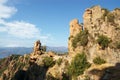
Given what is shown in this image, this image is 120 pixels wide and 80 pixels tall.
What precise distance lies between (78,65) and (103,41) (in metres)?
9.59

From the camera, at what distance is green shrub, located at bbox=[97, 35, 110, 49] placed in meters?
60.1

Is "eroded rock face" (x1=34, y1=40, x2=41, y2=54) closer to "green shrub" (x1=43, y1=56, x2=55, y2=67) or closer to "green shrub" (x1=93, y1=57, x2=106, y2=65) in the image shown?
"green shrub" (x1=43, y1=56, x2=55, y2=67)

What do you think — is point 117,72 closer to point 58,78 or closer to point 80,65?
point 80,65

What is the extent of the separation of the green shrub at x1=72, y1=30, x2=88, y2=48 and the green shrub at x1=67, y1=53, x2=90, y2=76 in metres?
3.68

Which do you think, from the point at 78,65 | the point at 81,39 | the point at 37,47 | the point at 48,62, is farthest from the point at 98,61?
the point at 37,47

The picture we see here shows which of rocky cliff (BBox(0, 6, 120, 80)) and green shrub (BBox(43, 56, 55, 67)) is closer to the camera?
rocky cliff (BBox(0, 6, 120, 80))

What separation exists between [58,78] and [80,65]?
404 inches

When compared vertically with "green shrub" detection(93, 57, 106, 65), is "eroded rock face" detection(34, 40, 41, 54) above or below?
above

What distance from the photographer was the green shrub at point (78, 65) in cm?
6216

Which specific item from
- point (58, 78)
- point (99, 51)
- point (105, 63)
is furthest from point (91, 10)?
point (58, 78)

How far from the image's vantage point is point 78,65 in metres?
63.4

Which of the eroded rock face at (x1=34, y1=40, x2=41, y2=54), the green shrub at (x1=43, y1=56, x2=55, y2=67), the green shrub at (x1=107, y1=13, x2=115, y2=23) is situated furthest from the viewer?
the eroded rock face at (x1=34, y1=40, x2=41, y2=54)

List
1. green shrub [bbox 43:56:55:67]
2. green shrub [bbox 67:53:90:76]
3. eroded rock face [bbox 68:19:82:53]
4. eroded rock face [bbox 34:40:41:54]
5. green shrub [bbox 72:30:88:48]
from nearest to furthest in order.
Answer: green shrub [bbox 67:53:90:76]
green shrub [bbox 72:30:88:48]
eroded rock face [bbox 68:19:82:53]
green shrub [bbox 43:56:55:67]
eroded rock face [bbox 34:40:41:54]

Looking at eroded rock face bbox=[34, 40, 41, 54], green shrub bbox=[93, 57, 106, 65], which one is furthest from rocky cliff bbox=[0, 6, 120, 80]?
eroded rock face bbox=[34, 40, 41, 54]
